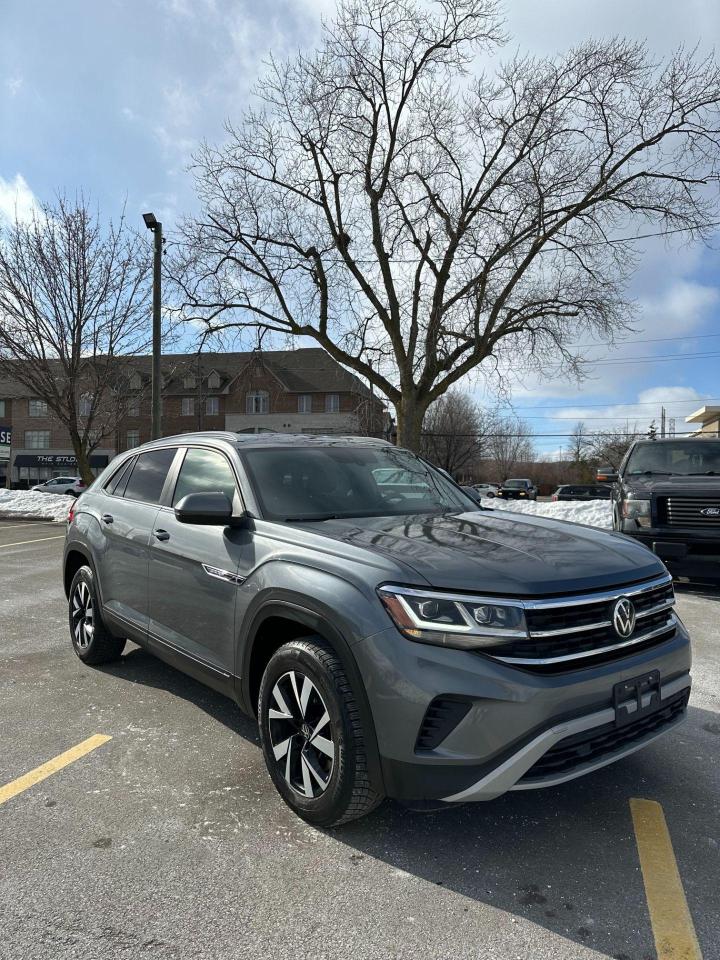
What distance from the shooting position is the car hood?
97.4 inches

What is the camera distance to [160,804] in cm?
289

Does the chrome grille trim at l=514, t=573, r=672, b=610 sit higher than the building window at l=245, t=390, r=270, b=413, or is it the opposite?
the building window at l=245, t=390, r=270, b=413

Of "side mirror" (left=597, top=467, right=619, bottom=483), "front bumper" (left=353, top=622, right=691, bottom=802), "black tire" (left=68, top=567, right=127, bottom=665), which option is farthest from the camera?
"side mirror" (left=597, top=467, right=619, bottom=483)

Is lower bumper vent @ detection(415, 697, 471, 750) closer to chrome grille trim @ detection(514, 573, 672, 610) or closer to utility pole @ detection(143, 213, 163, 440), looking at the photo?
chrome grille trim @ detection(514, 573, 672, 610)

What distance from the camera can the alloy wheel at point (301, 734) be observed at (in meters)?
2.62

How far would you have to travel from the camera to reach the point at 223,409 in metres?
56.2

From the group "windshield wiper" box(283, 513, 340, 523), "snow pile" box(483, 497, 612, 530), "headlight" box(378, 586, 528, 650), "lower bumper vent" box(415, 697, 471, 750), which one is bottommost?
"snow pile" box(483, 497, 612, 530)

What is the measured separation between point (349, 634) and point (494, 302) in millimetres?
20716

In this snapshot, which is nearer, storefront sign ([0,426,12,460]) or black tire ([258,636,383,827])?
black tire ([258,636,383,827])

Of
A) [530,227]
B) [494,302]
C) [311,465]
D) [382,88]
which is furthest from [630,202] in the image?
[311,465]

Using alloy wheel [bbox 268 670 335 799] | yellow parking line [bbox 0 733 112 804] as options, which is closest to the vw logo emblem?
alloy wheel [bbox 268 670 335 799]

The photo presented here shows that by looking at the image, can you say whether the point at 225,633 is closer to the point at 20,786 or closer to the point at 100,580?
the point at 20,786

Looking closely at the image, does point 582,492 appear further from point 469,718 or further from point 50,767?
point 469,718

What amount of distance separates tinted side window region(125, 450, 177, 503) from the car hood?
1608 millimetres
